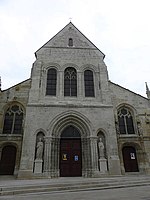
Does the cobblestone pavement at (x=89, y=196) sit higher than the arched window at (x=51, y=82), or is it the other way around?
the arched window at (x=51, y=82)

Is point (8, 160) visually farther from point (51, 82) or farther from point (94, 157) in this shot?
point (51, 82)

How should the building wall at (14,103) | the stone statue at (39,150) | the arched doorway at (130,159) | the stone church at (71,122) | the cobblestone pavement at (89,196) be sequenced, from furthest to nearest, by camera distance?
the arched doorway at (130,159), the building wall at (14,103), the stone church at (71,122), the stone statue at (39,150), the cobblestone pavement at (89,196)

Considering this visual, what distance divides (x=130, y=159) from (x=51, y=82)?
883 cm

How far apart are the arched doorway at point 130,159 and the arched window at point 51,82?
734cm

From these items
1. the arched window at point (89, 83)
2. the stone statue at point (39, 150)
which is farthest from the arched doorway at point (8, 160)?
the arched window at point (89, 83)

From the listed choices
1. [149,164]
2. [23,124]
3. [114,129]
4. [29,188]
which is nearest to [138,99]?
[114,129]

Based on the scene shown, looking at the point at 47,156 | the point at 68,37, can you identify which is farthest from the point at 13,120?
the point at 68,37

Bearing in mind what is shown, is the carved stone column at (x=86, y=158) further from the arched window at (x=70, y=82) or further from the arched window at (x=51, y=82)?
the arched window at (x=51, y=82)

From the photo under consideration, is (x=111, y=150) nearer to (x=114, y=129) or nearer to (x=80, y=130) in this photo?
(x=114, y=129)

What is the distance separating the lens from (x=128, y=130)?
12953 millimetres

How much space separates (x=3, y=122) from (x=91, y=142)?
22.0 ft

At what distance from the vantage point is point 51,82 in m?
A: 13.7

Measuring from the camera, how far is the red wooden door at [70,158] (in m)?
11.0

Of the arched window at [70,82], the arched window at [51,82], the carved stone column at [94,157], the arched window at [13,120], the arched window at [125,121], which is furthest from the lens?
the arched window at [70,82]
